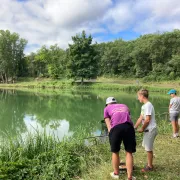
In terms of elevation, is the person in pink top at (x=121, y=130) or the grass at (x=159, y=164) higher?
the person in pink top at (x=121, y=130)

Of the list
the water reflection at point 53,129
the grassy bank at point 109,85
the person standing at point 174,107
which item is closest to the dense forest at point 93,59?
the grassy bank at point 109,85

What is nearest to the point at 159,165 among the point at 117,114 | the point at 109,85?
the point at 117,114

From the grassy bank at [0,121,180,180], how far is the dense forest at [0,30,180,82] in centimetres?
3186

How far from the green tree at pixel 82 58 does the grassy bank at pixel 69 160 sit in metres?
31.9

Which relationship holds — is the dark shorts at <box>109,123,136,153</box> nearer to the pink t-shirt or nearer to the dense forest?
the pink t-shirt

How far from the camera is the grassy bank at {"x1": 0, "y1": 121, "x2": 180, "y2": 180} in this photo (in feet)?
12.4

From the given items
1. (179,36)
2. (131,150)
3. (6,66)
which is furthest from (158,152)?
(6,66)

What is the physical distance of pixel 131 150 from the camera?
329 cm

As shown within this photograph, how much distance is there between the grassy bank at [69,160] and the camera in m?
3.79

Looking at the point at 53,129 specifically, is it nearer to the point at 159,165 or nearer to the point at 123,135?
the point at 159,165

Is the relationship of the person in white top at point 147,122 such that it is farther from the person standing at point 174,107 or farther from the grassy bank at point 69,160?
the person standing at point 174,107

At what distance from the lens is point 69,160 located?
438 centimetres

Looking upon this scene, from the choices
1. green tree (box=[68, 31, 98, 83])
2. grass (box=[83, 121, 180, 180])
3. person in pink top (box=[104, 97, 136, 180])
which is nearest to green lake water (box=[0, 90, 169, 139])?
grass (box=[83, 121, 180, 180])

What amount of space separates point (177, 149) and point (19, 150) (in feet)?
11.5
